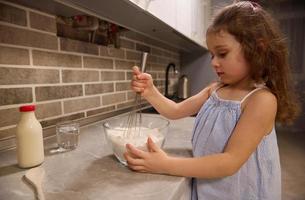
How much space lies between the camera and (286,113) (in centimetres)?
70

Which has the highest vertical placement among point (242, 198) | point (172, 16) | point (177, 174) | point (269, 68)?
point (172, 16)

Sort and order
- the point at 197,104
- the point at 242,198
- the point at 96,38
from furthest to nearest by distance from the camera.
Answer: the point at 96,38 < the point at 197,104 < the point at 242,198

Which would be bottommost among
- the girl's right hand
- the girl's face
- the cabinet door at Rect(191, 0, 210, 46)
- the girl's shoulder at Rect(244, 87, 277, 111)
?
the girl's shoulder at Rect(244, 87, 277, 111)

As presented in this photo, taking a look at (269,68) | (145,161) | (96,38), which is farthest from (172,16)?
(145,161)

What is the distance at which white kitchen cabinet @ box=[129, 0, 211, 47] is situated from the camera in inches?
34.6

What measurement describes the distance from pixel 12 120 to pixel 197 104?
2.16ft

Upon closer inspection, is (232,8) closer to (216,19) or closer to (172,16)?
(216,19)

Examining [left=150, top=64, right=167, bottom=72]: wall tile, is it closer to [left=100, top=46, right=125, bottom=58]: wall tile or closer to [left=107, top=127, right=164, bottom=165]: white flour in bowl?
[left=100, top=46, right=125, bottom=58]: wall tile

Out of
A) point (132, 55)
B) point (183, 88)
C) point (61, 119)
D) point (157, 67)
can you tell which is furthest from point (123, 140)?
point (183, 88)

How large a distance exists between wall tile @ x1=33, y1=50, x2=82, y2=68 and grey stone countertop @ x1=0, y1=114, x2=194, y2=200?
31 centimetres

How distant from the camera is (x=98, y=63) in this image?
1.14 metres

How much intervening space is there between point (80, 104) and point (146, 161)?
1.93ft

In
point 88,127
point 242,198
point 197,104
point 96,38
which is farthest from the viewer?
point 96,38

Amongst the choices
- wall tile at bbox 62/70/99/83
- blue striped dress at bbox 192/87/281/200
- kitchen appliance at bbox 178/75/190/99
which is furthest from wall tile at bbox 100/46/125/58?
kitchen appliance at bbox 178/75/190/99
